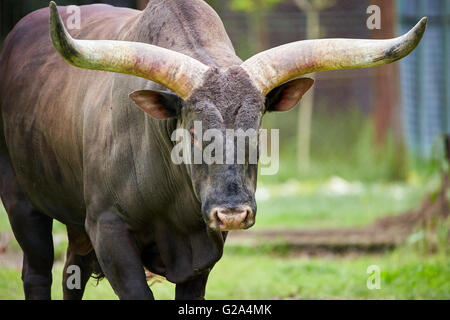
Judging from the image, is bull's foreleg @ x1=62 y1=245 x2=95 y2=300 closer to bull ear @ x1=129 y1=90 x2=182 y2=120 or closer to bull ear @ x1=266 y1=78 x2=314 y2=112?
bull ear @ x1=129 y1=90 x2=182 y2=120

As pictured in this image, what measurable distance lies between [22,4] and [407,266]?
5431mm

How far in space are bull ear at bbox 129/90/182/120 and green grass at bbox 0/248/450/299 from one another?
9.03 feet

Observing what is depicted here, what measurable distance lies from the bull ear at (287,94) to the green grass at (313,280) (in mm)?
2759

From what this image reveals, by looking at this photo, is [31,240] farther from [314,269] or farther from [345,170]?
[345,170]

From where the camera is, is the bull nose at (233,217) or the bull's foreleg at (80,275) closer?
the bull nose at (233,217)

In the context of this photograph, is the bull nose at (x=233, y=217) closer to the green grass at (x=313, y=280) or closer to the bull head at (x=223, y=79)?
the bull head at (x=223, y=79)

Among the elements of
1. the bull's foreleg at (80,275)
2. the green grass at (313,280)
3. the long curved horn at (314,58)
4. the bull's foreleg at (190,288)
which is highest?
the long curved horn at (314,58)

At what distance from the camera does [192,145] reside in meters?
5.22

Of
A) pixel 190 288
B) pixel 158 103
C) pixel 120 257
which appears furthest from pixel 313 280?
pixel 158 103

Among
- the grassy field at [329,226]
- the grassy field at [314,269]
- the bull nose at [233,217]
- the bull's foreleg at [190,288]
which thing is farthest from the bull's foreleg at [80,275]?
the bull nose at [233,217]

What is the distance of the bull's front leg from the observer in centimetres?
564

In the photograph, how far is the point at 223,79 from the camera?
5.19 m

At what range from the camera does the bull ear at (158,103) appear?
5.33 meters

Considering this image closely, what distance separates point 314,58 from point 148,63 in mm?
1022
